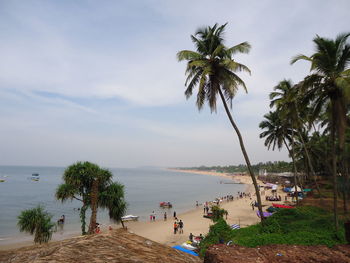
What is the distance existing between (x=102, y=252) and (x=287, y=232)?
513 inches

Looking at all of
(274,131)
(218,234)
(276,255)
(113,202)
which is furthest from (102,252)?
(274,131)

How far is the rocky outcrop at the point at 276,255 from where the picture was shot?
589cm

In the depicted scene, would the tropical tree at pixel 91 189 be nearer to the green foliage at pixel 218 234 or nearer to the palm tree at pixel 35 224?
the palm tree at pixel 35 224

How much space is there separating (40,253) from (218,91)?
13941 millimetres

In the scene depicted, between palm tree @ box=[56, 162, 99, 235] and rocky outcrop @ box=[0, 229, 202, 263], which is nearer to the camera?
rocky outcrop @ box=[0, 229, 202, 263]

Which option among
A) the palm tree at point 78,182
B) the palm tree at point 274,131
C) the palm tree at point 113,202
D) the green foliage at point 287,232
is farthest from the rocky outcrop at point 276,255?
the palm tree at point 274,131

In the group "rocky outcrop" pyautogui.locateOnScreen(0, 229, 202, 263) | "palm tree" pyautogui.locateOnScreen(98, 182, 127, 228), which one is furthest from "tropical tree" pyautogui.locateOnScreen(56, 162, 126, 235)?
"rocky outcrop" pyautogui.locateOnScreen(0, 229, 202, 263)

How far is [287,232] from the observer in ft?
40.6

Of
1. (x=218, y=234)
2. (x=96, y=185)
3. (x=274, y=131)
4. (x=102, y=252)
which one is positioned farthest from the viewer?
(x=274, y=131)

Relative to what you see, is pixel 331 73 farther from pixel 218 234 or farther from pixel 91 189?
pixel 91 189

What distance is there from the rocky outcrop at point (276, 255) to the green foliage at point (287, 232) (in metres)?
1.59

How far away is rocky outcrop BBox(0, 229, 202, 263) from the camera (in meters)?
2.65

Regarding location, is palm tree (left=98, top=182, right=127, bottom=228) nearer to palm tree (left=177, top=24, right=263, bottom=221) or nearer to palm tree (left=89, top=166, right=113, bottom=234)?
palm tree (left=89, top=166, right=113, bottom=234)

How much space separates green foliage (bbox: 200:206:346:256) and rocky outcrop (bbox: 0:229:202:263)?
24.7 ft
